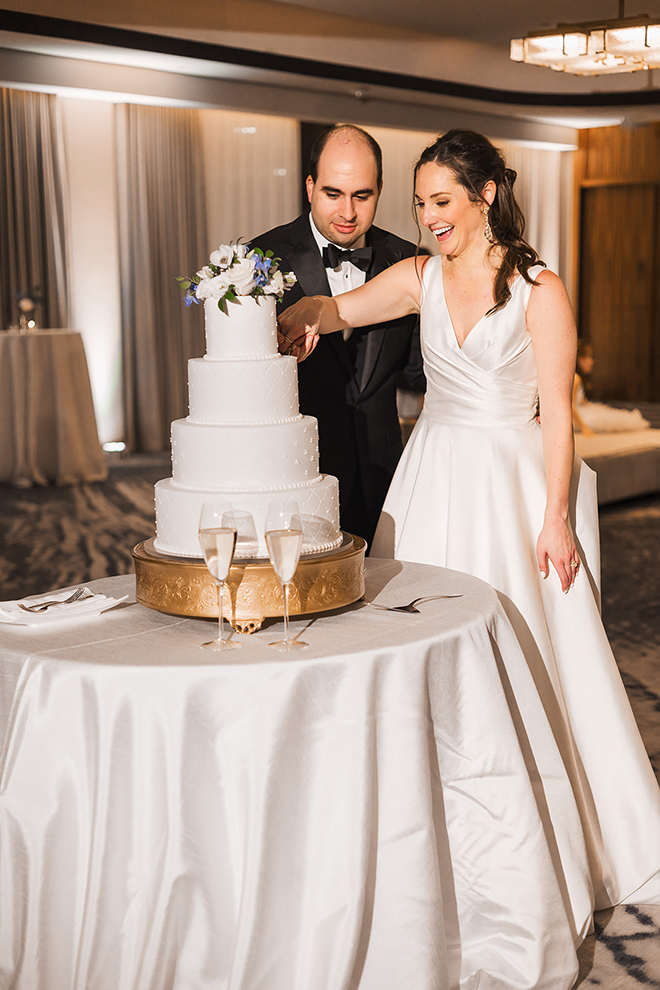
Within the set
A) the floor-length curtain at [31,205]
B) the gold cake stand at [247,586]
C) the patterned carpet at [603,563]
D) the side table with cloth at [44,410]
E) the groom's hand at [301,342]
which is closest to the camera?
the gold cake stand at [247,586]

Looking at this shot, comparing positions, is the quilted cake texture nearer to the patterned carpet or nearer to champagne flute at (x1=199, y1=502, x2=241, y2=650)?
champagne flute at (x1=199, y1=502, x2=241, y2=650)

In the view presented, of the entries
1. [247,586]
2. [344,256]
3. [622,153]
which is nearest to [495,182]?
[344,256]

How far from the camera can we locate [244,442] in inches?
82.6

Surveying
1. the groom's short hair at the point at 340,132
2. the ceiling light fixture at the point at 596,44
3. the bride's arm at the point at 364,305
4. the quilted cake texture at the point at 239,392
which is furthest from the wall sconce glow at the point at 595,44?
the quilted cake texture at the point at 239,392

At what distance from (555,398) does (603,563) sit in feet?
13.1

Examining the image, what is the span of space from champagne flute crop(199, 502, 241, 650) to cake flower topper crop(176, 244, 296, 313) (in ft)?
1.45

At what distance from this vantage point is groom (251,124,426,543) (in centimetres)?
300

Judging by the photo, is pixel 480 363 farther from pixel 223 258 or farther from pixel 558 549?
pixel 223 258

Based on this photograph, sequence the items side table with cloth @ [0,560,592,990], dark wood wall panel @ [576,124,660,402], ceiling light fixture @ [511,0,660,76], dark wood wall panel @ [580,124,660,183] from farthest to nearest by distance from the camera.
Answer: dark wood wall panel @ [576,124,660,402], dark wood wall panel @ [580,124,660,183], ceiling light fixture @ [511,0,660,76], side table with cloth @ [0,560,592,990]

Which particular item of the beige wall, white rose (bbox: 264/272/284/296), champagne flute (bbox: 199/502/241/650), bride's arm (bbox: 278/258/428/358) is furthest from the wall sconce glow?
champagne flute (bbox: 199/502/241/650)

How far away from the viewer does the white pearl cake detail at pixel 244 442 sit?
6.89 ft

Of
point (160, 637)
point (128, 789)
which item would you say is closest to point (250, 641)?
point (160, 637)

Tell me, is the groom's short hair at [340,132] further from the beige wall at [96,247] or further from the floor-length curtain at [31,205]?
the beige wall at [96,247]

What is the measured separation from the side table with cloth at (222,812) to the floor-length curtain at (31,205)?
8.17 metres
